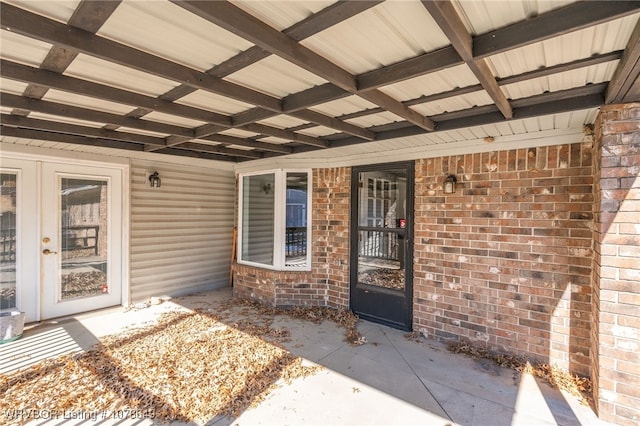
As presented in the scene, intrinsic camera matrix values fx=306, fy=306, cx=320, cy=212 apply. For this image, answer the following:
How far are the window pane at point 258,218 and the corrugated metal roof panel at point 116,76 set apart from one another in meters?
2.92

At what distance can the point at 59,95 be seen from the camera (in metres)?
2.59

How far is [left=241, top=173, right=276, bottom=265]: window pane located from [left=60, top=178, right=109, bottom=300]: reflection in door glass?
7.21 ft

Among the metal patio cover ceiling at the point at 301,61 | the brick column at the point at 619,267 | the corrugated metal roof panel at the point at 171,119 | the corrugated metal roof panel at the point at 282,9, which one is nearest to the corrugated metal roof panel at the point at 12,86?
the metal patio cover ceiling at the point at 301,61

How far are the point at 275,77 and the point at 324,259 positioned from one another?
10.9ft

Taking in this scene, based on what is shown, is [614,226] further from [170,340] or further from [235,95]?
[170,340]

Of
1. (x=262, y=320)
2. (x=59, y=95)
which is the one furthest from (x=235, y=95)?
(x=262, y=320)

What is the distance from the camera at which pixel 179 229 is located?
5707mm

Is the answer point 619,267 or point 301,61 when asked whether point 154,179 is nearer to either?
point 301,61

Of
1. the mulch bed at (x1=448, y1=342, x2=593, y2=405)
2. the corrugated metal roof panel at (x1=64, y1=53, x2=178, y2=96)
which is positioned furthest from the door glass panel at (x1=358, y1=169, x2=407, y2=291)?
the corrugated metal roof panel at (x1=64, y1=53, x2=178, y2=96)

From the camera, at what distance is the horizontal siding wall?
5.20 meters

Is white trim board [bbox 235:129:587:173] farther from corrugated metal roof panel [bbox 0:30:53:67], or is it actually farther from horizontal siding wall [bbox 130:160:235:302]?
corrugated metal roof panel [bbox 0:30:53:67]

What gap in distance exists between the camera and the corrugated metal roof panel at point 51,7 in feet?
4.71

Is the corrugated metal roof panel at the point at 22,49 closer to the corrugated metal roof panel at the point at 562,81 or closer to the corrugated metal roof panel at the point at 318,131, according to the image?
the corrugated metal roof panel at the point at 318,131

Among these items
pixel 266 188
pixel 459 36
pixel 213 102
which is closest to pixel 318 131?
pixel 213 102
